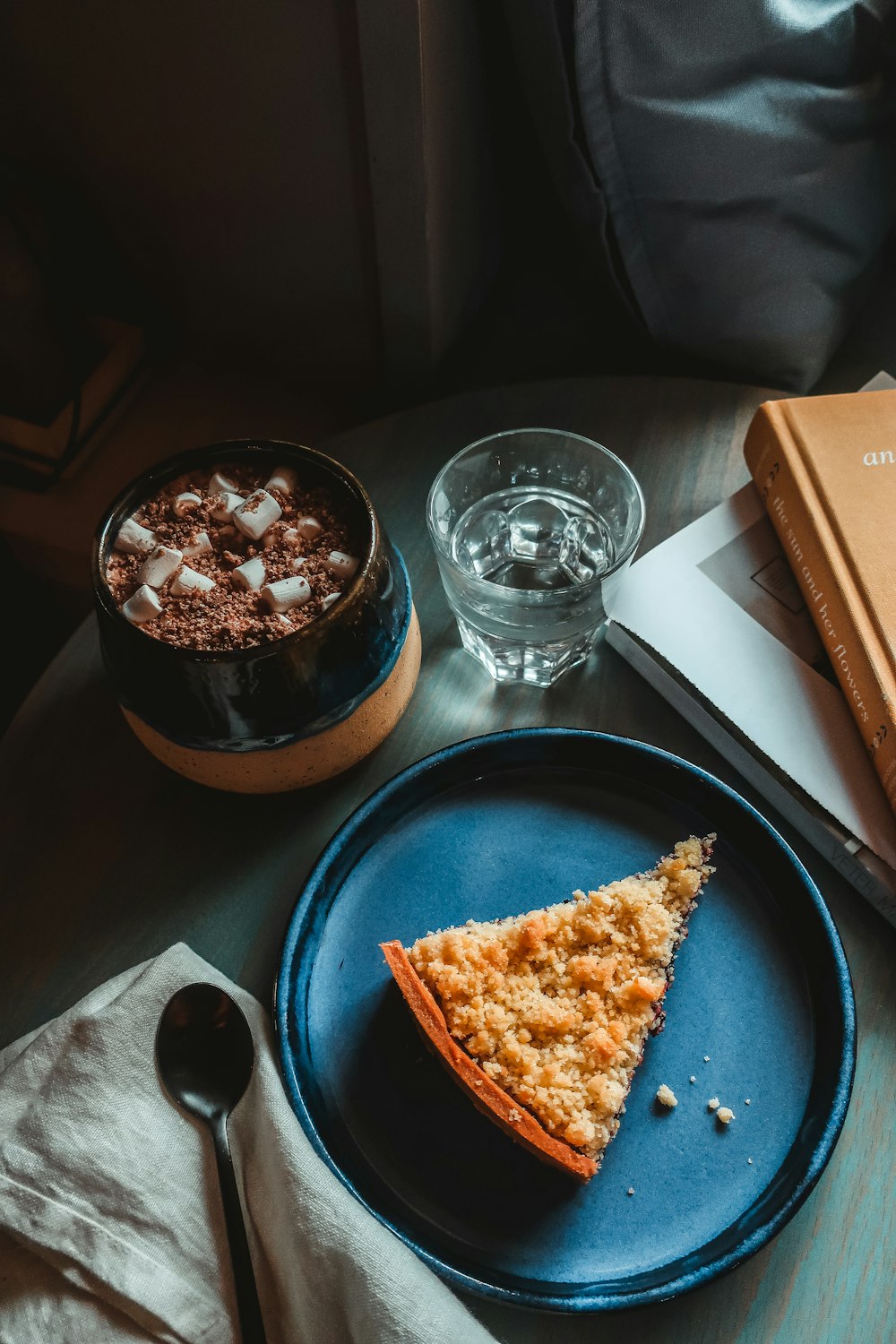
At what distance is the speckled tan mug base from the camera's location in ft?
2.25

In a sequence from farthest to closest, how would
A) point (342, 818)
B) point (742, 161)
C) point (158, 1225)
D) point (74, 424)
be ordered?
1. point (74, 424)
2. point (742, 161)
3. point (342, 818)
4. point (158, 1225)

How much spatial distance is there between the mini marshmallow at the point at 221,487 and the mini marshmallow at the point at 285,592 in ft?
0.31

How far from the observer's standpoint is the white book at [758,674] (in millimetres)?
725

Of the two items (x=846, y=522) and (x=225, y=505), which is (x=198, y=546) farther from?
(x=846, y=522)

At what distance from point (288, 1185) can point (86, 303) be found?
3.70 ft

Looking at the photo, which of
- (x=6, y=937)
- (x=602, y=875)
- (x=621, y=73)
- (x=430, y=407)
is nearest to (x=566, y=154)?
(x=621, y=73)

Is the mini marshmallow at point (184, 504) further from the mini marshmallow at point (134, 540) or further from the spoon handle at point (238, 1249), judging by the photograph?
the spoon handle at point (238, 1249)

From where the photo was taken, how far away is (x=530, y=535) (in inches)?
34.7

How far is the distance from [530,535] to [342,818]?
305 mm

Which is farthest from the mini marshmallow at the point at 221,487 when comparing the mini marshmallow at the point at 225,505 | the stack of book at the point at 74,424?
the stack of book at the point at 74,424

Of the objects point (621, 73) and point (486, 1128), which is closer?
point (486, 1128)

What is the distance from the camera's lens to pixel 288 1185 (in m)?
0.60

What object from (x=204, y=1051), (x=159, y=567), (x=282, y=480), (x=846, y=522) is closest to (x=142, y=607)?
(x=159, y=567)

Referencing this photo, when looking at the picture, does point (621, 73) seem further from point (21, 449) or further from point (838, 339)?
point (21, 449)
